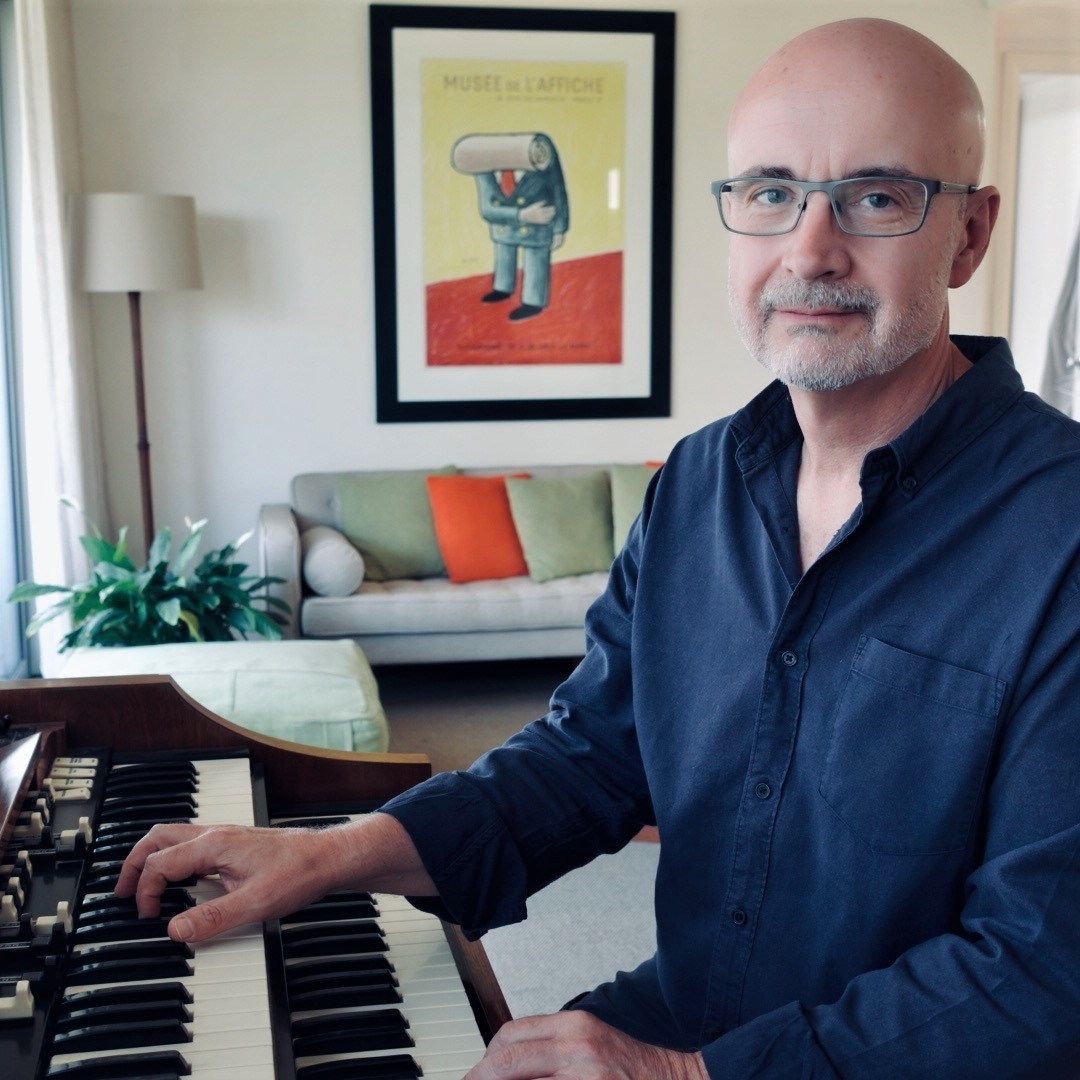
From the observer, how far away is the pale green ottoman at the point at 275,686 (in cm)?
306

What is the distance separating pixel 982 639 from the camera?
108cm

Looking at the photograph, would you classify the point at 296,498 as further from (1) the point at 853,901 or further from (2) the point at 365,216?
(1) the point at 853,901

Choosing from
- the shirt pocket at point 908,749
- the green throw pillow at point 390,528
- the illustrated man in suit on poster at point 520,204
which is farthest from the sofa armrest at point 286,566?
the shirt pocket at point 908,749

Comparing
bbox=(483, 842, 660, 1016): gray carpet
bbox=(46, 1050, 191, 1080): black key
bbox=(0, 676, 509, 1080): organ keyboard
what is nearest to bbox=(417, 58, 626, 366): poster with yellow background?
bbox=(483, 842, 660, 1016): gray carpet

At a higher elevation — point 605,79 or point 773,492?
point 605,79

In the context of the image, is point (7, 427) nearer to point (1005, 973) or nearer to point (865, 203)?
point (865, 203)

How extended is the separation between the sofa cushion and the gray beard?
11.9ft

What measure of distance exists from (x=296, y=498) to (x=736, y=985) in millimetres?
4342

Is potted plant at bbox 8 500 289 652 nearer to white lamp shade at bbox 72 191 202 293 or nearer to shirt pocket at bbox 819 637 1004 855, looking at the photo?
white lamp shade at bbox 72 191 202 293

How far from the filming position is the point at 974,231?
1.25 meters

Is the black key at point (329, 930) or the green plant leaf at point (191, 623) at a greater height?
the black key at point (329, 930)

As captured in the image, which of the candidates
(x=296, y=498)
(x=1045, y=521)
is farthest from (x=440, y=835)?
(x=296, y=498)

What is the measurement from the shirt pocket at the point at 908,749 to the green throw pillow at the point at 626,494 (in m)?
4.07

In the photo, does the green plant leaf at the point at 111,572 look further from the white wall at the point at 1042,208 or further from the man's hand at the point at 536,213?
the white wall at the point at 1042,208
